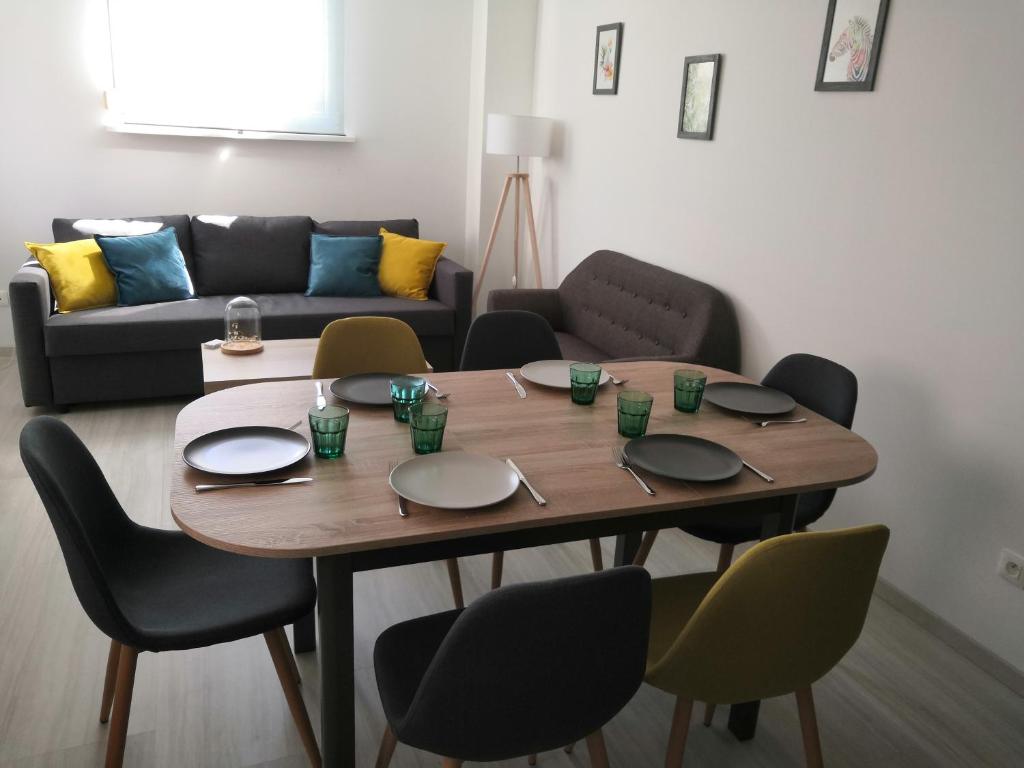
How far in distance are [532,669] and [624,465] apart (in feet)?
1.96

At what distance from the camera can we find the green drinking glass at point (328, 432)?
1.75 metres

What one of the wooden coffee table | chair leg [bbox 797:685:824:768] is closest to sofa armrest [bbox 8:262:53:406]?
the wooden coffee table

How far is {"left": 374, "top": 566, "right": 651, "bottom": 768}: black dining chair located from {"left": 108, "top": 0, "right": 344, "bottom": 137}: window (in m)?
4.37

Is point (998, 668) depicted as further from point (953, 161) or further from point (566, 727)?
point (566, 727)

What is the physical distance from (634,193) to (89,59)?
307 cm

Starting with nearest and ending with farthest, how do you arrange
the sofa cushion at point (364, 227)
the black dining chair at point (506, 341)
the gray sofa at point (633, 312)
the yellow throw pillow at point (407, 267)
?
the black dining chair at point (506, 341) → the gray sofa at point (633, 312) → the yellow throw pillow at point (407, 267) → the sofa cushion at point (364, 227)

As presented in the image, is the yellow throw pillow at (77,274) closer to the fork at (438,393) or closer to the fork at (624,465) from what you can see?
the fork at (438,393)

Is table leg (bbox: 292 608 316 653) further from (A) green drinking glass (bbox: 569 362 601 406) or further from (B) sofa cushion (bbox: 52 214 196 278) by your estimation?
(B) sofa cushion (bbox: 52 214 196 278)

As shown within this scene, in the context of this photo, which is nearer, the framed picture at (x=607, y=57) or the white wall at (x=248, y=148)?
the framed picture at (x=607, y=57)

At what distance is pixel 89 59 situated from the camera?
4.68 metres

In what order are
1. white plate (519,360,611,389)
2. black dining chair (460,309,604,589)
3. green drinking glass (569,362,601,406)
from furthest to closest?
black dining chair (460,309,604,589)
white plate (519,360,611,389)
green drinking glass (569,362,601,406)

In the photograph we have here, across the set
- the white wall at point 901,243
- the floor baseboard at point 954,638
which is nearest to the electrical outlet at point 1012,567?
the white wall at point 901,243

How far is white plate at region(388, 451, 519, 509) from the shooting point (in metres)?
1.59

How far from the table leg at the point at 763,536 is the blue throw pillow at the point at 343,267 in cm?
332
